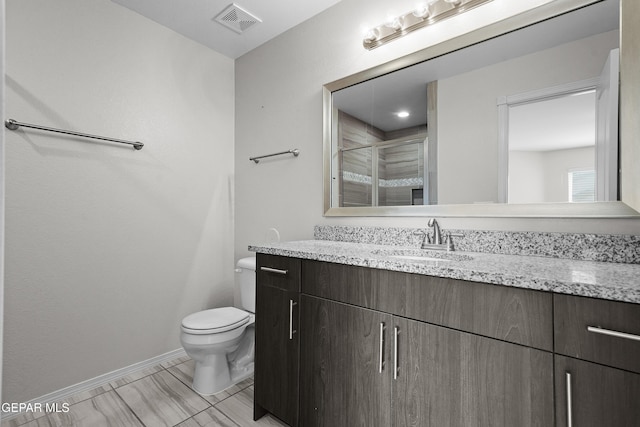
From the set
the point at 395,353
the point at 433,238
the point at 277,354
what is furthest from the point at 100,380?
the point at 433,238

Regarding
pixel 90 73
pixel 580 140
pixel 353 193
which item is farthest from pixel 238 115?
pixel 580 140

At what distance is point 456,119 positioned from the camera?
156cm

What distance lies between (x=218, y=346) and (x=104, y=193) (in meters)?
1.20

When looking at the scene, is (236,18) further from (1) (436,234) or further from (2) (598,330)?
(2) (598,330)

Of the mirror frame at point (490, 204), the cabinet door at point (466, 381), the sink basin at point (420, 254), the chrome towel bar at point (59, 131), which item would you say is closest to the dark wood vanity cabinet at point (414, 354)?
the cabinet door at point (466, 381)

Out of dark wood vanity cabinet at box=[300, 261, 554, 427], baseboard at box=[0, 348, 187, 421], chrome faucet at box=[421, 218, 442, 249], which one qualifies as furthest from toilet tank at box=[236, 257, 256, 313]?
chrome faucet at box=[421, 218, 442, 249]

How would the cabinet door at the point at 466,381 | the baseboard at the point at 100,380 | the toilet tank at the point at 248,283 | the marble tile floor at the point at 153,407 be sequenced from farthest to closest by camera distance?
the toilet tank at the point at 248,283, the baseboard at the point at 100,380, the marble tile floor at the point at 153,407, the cabinet door at the point at 466,381

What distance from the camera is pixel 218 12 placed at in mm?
2119

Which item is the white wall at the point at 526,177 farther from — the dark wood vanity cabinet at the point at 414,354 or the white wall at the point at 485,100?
the dark wood vanity cabinet at the point at 414,354

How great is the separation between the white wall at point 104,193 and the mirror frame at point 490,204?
3.57 feet

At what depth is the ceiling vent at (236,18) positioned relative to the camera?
209 cm

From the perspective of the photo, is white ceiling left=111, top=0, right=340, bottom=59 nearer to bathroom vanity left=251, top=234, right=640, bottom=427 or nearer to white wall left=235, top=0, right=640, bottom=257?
white wall left=235, top=0, right=640, bottom=257

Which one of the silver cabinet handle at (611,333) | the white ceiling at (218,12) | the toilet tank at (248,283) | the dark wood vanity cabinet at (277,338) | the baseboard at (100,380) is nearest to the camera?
the silver cabinet handle at (611,333)

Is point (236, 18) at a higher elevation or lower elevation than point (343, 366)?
higher
